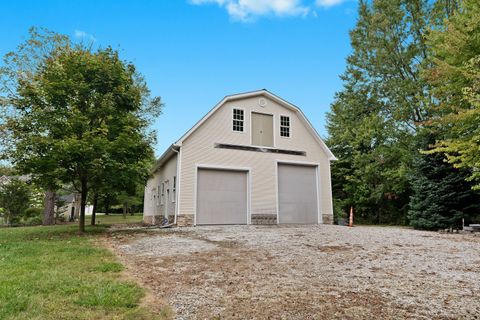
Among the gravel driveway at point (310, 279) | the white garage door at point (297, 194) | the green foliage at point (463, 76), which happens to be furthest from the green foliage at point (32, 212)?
the green foliage at point (463, 76)

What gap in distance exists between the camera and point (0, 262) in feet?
19.7

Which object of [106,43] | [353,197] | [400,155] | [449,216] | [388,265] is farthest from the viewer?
[353,197]

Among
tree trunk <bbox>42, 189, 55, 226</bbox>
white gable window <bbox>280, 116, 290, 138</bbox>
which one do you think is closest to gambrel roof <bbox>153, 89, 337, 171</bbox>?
white gable window <bbox>280, 116, 290, 138</bbox>

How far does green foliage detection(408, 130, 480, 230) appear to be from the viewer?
14.2 metres

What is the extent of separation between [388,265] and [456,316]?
2.51 m

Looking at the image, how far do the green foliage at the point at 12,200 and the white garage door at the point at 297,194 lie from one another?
62.7 ft

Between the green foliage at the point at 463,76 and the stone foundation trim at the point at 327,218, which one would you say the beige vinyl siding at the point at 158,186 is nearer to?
the stone foundation trim at the point at 327,218

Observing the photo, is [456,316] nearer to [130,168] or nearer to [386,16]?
[130,168]

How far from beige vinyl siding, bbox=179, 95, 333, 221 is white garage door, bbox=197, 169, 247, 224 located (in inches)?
14.5

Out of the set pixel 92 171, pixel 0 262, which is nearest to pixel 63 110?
pixel 92 171

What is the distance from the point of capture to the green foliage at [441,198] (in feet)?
46.5

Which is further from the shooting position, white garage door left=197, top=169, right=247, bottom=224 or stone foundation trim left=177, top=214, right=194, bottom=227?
white garage door left=197, top=169, right=247, bottom=224

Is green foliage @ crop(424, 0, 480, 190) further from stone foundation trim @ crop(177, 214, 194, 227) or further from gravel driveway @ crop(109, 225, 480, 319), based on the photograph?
stone foundation trim @ crop(177, 214, 194, 227)

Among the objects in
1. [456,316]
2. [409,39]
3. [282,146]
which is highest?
[409,39]
